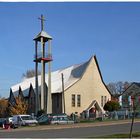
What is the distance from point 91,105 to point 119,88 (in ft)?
202

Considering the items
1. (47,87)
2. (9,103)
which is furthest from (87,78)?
(9,103)

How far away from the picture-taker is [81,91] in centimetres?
7288

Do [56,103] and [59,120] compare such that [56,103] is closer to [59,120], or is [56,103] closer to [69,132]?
[59,120]

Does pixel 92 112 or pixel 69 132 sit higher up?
pixel 92 112

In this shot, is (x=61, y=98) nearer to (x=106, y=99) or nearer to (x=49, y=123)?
(x=106, y=99)

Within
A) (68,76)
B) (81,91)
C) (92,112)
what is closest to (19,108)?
(68,76)

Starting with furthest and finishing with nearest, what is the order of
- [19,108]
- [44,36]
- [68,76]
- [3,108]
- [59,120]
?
[3,108]
[19,108]
[68,76]
[44,36]
[59,120]

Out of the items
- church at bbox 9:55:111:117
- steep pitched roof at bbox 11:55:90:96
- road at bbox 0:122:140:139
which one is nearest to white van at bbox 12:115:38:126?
road at bbox 0:122:140:139

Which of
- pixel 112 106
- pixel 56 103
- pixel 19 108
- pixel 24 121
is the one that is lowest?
pixel 24 121

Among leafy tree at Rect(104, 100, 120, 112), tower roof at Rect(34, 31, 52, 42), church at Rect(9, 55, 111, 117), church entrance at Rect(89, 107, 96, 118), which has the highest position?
tower roof at Rect(34, 31, 52, 42)

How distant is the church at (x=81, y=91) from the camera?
233ft

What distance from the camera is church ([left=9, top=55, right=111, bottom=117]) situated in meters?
71.1

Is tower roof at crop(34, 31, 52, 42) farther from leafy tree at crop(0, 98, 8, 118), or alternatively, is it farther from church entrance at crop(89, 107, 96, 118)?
leafy tree at crop(0, 98, 8, 118)

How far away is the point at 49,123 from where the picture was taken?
4900 centimetres
